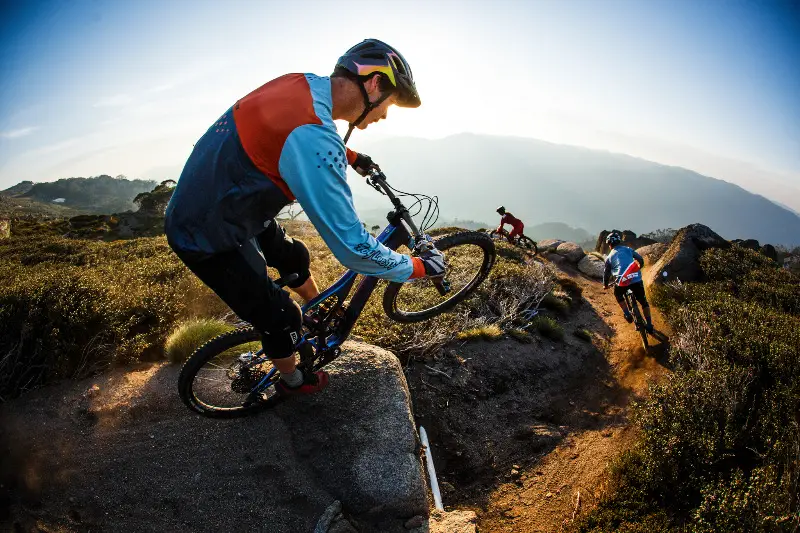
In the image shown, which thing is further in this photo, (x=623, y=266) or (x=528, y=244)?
(x=528, y=244)

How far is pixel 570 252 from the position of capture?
21.4 m

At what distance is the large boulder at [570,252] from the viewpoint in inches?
826

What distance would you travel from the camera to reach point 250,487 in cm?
382

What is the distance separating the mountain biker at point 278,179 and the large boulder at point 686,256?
1394cm

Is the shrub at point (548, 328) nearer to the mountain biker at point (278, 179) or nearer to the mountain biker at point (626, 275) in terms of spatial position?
the mountain biker at point (626, 275)

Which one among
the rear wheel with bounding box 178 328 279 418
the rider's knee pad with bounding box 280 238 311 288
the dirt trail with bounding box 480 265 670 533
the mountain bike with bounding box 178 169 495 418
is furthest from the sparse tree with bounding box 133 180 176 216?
the dirt trail with bounding box 480 265 670 533

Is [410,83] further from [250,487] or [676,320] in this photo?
[676,320]

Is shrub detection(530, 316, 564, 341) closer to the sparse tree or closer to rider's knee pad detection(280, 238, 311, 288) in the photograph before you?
rider's knee pad detection(280, 238, 311, 288)

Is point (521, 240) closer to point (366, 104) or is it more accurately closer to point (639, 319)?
point (639, 319)

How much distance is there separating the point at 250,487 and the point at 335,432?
1031mm

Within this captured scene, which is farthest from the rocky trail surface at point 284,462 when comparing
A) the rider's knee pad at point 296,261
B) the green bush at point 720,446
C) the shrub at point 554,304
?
the shrub at point 554,304

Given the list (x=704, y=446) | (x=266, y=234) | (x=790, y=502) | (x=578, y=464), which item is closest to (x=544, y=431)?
(x=578, y=464)

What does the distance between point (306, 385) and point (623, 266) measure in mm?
10019

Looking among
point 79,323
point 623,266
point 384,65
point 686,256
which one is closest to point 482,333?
point 623,266
